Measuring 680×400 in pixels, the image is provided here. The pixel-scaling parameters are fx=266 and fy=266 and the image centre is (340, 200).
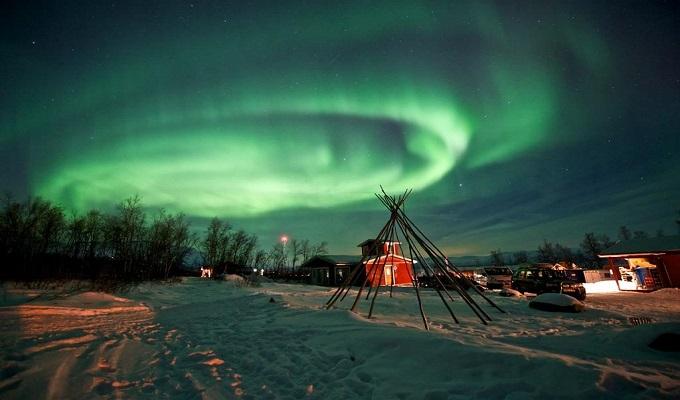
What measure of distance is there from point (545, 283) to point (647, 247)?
14427mm

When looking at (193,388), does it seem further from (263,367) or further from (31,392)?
(31,392)

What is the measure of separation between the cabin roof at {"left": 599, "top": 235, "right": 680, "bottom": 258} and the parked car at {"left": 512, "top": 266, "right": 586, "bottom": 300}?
37.3 feet

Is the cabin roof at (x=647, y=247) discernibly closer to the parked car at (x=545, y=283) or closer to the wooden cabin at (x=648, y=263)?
the wooden cabin at (x=648, y=263)

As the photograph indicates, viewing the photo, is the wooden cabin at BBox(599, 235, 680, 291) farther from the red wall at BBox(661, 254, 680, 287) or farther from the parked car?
the parked car

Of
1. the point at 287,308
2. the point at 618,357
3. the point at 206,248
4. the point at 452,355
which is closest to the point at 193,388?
the point at 452,355

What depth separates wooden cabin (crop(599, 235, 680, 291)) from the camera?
67.4 feet

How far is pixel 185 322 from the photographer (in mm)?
8352

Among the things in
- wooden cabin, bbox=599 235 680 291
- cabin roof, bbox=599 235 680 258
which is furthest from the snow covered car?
wooden cabin, bbox=599 235 680 291

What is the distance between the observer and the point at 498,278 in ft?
76.4

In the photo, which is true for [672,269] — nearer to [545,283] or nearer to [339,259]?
[545,283]

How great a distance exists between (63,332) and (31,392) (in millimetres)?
3823

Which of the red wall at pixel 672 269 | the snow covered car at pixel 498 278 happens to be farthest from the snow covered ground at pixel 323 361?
the red wall at pixel 672 269

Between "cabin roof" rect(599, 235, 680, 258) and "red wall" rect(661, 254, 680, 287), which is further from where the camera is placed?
A: "cabin roof" rect(599, 235, 680, 258)

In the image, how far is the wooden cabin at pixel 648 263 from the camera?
20.5 metres
